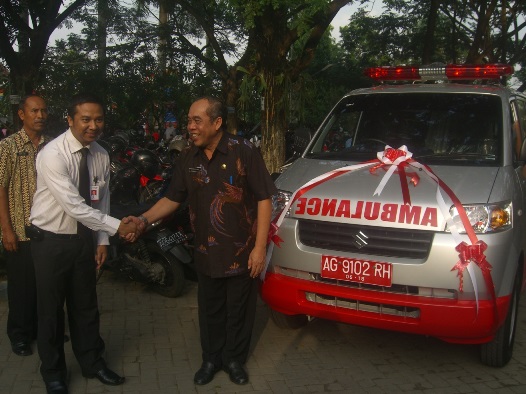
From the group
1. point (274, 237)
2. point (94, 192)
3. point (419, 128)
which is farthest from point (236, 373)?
point (419, 128)

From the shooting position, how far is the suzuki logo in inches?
149

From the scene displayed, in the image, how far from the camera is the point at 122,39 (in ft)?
59.4

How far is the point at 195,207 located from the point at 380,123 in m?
2.27

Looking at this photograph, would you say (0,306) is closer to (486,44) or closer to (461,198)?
(461,198)

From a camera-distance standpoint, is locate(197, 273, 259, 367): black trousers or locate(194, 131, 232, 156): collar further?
locate(197, 273, 259, 367): black trousers

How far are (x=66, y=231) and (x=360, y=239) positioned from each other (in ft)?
5.96

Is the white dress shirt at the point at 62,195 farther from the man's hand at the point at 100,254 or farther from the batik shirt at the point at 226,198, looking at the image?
the batik shirt at the point at 226,198

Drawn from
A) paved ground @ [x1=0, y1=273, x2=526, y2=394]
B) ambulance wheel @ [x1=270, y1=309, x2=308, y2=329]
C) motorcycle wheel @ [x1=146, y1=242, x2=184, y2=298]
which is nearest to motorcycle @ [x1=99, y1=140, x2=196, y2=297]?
motorcycle wheel @ [x1=146, y1=242, x2=184, y2=298]

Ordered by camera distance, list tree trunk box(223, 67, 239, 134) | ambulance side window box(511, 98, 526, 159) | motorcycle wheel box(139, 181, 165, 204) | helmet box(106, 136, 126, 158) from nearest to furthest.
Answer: ambulance side window box(511, 98, 526, 159) → motorcycle wheel box(139, 181, 165, 204) → helmet box(106, 136, 126, 158) → tree trunk box(223, 67, 239, 134)

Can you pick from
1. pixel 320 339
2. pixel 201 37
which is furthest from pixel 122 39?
pixel 320 339

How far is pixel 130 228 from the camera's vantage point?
11.9 feet

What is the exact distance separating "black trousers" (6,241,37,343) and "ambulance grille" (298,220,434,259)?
192 centimetres

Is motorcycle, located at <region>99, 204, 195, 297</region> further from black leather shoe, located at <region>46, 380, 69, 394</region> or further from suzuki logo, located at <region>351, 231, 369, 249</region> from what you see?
suzuki logo, located at <region>351, 231, 369, 249</region>

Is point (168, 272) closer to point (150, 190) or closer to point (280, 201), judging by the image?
point (280, 201)
